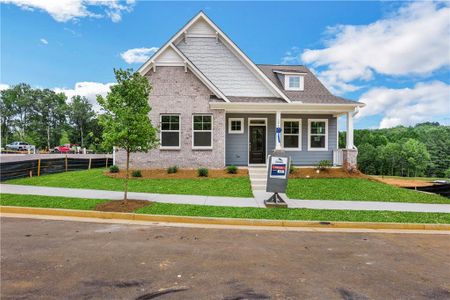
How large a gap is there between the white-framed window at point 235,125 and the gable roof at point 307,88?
3.36 metres

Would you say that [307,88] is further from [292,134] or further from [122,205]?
[122,205]

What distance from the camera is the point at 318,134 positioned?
18.3 meters

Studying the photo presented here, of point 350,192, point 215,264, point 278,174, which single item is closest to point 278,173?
point 278,174

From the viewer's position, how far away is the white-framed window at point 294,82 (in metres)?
19.4

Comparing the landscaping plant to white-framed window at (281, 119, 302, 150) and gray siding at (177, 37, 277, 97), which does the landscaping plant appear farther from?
gray siding at (177, 37, 277, 97)

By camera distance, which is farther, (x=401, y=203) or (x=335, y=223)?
(x=401, y=203)

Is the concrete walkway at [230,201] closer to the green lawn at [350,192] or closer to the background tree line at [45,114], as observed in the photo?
the green lawn at [350,192]

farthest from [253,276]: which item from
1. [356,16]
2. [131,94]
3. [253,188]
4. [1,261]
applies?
[356,16]

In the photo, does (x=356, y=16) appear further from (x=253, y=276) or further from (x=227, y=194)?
(x=253, y=276)

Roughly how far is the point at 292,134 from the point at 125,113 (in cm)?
1141

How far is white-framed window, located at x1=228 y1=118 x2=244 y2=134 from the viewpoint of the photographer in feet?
58.5

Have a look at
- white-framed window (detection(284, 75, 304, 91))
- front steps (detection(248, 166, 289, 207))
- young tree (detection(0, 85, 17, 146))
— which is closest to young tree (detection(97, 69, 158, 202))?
front steps (detection(248, 166, 289, 207))

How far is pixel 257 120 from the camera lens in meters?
18.0

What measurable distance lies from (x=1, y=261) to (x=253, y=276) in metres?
4.23
